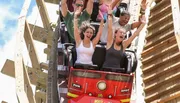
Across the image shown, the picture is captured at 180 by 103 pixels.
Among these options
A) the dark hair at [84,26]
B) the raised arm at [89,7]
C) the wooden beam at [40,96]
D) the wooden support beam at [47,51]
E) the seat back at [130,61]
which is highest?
the raised arm at [89,7]

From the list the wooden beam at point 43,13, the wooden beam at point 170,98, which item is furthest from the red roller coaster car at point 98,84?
the wooden beam at point 43,13

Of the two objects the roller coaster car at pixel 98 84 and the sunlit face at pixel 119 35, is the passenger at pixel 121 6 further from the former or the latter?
the roller coaster car at pixel 98 84

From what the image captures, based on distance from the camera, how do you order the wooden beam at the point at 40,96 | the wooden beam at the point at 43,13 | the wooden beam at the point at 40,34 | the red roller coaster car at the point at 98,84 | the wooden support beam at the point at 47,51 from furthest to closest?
the wooden beam at the point at 43,13 < the wooden beam at the point at 40,34 < the wooden support beam at the point at 47,51 < the wooden beam at the point at 40,96 < the red roller coaster car at the point at 98,84

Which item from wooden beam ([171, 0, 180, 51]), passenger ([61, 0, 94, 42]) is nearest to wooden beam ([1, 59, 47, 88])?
passenger ([61, 0, 94, 42])

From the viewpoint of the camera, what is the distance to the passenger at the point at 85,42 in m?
5.89

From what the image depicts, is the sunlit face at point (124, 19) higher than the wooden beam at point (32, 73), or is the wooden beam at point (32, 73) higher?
the sunlit face at point (124, 19)

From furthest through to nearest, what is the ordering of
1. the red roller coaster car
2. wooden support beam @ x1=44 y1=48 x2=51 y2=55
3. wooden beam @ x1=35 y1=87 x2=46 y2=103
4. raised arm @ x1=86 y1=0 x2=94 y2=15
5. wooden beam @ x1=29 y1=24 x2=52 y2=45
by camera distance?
wooden beam @ x1=29 y1=24 x2=52 y2=45 < wooden support beam @ x1=44 y1=48 x2=51 y2=55 < wooden beam @ x1=35 y1=87 x2=46 y2=103 < raised arm @ x1=86 y1=0 x2=94 y2=15 < the red roller coaster car

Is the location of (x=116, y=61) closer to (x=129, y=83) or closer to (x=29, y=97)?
(x=129, y=83)

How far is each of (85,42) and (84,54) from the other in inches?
5.2

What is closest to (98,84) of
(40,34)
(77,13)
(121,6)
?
(77,13)

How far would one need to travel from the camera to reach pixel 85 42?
595cm

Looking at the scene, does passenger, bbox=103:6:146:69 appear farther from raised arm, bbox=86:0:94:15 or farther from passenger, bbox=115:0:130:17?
passenger, bbox=115:0:130:17

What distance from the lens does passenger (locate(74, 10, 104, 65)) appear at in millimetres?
5891

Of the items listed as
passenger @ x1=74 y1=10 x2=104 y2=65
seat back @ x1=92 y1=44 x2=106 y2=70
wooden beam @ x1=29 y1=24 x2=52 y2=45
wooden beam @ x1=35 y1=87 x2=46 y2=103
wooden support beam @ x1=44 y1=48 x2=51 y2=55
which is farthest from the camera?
wooden beam @ x1=29 y1=24 x2=52 y2=45
